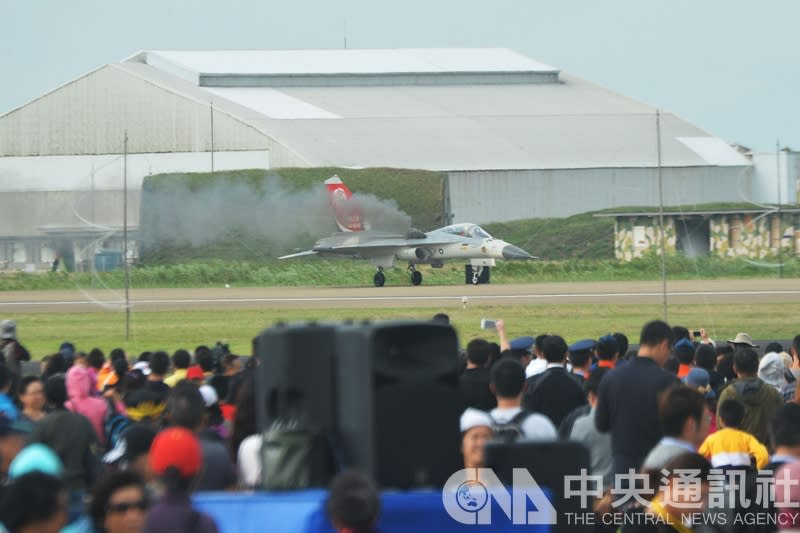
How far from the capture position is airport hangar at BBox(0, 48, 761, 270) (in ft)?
227

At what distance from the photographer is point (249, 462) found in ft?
23.4

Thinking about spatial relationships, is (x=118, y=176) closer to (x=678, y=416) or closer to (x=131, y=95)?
(x=131, y=95)

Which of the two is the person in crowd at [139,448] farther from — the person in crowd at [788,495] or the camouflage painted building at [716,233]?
the camouflage painted building at [716,233]

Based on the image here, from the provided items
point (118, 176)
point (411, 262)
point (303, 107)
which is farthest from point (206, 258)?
point (303, 107)

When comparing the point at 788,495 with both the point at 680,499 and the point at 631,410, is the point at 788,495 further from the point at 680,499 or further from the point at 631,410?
the point at 631,410

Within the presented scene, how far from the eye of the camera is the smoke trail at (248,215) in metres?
48.5

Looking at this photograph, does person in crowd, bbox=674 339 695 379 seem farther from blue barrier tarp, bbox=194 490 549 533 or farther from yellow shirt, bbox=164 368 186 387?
blue barrier tarp, bbox=194 490 549 533

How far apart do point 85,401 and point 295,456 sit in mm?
4540

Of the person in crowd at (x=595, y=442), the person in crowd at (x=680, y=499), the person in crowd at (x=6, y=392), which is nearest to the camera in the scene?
the person in crowd at (x=680, y=499)

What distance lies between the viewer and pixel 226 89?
7938 centimetres

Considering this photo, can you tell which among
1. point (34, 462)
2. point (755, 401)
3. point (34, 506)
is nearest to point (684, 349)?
point (755, 401)

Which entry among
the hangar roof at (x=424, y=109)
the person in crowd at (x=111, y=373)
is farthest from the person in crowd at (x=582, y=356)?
the hangar roof at (x=424, y=109)

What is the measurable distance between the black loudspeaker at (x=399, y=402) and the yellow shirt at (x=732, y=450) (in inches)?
123

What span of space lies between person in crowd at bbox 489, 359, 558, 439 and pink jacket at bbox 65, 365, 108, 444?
322 cm
